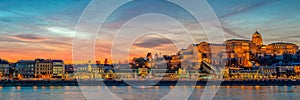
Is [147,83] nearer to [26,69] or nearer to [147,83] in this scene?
[147,83]

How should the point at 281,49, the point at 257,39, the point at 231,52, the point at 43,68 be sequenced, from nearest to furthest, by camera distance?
the point at 43,68 → the point at 231,52 → the point at 281,49 → the point at 257,39

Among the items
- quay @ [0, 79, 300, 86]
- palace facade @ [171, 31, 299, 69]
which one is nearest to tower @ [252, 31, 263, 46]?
palace facade @ [171, 31, 299, 69]

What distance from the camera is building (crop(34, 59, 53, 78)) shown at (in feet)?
194

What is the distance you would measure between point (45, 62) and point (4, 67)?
6.05 meters

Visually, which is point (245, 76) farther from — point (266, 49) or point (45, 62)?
point (45, 62)

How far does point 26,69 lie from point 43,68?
2.28m

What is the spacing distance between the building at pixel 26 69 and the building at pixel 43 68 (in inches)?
18.1

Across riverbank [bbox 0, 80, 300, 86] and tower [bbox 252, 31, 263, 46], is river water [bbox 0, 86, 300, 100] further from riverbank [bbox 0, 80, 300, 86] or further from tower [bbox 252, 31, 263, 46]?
tower [bbox 252, 31, 263, 46]

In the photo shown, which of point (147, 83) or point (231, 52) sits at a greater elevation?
point (231, 52)

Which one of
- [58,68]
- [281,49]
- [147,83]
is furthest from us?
[281,49]

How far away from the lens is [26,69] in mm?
59406

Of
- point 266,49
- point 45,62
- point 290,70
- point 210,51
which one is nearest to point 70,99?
point 45,62

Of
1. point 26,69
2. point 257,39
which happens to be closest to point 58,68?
point 26,69

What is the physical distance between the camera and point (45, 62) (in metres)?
60.4
